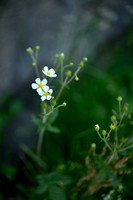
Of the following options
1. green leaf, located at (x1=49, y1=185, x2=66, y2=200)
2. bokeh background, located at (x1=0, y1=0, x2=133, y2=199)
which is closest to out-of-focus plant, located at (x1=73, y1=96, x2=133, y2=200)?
green leaf, located at (x1=49, y1=185, x2=66, y2=200)

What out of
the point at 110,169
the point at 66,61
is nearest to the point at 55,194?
the point at 110,169

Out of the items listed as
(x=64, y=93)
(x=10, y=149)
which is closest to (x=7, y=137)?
(x=10, y=149)

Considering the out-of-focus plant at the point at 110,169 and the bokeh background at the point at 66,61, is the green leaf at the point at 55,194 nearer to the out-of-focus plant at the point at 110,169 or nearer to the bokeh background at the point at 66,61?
the out-of-focus plant at the point at 110,169

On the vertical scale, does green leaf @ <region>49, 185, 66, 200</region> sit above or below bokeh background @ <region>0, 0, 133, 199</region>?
below

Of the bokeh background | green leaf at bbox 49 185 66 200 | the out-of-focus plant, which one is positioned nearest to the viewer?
the out-of-focus plant

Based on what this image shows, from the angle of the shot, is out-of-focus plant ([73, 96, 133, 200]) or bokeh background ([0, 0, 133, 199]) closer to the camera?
out-of-focus plant ([73, 96, 133, 200])

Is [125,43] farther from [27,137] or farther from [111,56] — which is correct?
[27,137]

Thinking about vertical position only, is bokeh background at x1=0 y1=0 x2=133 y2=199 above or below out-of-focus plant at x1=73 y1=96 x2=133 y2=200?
above

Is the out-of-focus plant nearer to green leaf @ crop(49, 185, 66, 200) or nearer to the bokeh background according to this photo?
green leaf @ crop(49, 185, 66, 200)

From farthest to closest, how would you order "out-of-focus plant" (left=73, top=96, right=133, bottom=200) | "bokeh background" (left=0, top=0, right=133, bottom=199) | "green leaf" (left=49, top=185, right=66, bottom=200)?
"bokeh background" (left=0, top=0, right=133, bottom=199), "green leaf" (left=49, top=185, right=66, bottom=200), "out-of-focus plant" (left=73, top=96, right=133, bottom=200)
